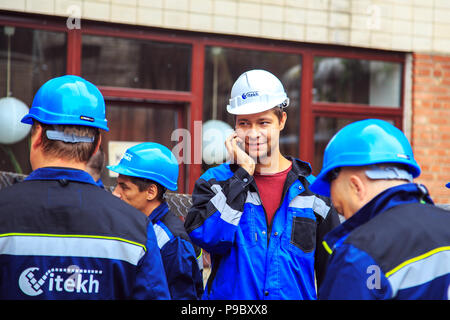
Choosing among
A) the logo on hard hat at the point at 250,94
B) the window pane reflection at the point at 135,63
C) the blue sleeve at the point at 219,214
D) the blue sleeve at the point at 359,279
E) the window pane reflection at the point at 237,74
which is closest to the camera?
the blue sleeve at the point at 359,279

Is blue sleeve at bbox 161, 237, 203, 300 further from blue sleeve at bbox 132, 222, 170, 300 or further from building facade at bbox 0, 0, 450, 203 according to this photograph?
building facade at bbox 0, 0, 450, 203

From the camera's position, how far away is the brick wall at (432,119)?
7395 mm

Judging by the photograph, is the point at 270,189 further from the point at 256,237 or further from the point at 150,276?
the point at 150,276

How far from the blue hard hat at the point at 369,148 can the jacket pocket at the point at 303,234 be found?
0.84 meters

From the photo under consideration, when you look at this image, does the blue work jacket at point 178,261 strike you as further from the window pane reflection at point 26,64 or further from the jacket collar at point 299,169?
the window pane reflection at point 26,64

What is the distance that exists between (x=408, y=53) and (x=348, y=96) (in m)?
1.06

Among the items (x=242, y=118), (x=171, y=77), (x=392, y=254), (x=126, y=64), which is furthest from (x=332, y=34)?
(x=392, y=254)

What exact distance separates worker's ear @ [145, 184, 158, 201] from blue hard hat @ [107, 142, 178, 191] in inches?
2.0

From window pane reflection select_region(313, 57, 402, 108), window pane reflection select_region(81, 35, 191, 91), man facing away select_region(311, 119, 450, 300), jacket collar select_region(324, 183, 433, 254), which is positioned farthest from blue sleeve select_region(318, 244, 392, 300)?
window pane reflection select_region(313, 57, 402, 108)

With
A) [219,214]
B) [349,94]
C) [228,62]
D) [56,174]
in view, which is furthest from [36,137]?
[349,94]

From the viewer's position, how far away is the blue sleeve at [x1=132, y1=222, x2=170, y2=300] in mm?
2174

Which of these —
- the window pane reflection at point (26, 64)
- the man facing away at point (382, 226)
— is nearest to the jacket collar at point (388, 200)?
the man facing away at point (382, 226)

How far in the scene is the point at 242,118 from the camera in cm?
331

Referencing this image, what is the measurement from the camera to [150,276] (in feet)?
7.18
